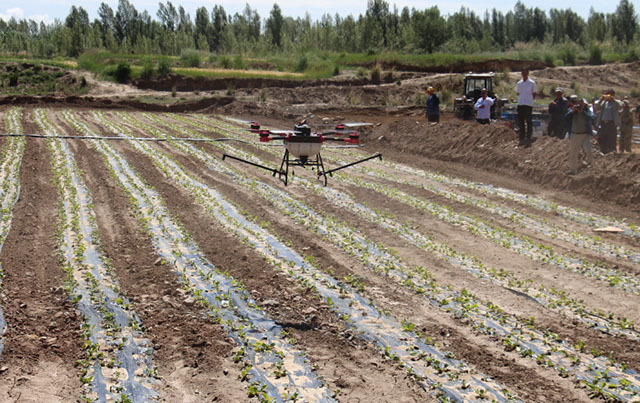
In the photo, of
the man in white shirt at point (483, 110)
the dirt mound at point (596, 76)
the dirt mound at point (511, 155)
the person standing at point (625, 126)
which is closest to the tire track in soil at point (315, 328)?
the dirt mound at point (511, 155)

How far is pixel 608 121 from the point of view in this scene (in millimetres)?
17922

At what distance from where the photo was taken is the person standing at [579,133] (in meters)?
16.5

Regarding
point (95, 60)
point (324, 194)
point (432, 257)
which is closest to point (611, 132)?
point (324, 194)

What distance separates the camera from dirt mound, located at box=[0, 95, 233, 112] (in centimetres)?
4250

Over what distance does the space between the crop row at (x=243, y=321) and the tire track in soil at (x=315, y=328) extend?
175mm

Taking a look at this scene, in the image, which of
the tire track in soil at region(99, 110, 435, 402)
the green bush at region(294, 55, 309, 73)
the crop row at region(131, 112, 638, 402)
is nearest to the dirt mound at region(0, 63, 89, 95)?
the green bush at region(294, 55, 309, 73)

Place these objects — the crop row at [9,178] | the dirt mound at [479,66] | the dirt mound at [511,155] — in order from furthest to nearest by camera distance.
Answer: the dirt mound at [479,66], the dirt mound at [511,155], the crop row at [9,178]

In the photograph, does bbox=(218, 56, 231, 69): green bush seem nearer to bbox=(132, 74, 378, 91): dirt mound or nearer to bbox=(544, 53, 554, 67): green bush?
bbox=(132, 74, 378, 91): dirt mound

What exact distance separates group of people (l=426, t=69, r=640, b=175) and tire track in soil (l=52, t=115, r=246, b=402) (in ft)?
35.4

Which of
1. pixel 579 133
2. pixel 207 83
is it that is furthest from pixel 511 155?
pixel 207 83

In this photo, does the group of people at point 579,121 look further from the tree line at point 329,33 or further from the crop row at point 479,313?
the tree line at point 329,33

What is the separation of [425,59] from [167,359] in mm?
67334

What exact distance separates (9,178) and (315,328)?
12.5 metres

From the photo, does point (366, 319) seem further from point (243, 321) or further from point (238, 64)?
point (238, 64)
